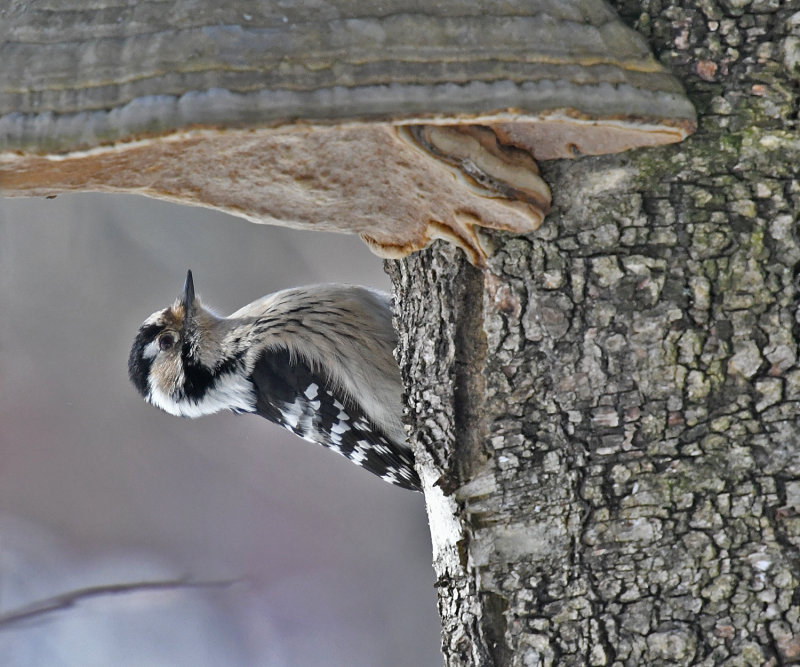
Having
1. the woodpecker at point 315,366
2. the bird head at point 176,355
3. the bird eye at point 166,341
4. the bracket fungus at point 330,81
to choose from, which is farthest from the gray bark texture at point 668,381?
the bird eye at point 166,341

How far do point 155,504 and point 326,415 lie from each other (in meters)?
1.21

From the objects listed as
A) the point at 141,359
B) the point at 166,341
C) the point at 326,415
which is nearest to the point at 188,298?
the point at 166,341

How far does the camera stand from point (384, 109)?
46.3 inches

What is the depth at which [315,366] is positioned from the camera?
376 cm

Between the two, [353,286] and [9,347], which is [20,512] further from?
[353,286]

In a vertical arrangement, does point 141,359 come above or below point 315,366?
above

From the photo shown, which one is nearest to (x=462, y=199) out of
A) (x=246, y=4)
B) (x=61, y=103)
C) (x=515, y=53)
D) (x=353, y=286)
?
(x=515, y=53)

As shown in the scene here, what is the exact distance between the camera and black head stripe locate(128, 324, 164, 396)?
424cm

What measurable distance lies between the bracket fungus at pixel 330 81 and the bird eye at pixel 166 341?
286 cm

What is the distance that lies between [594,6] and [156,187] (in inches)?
31.6

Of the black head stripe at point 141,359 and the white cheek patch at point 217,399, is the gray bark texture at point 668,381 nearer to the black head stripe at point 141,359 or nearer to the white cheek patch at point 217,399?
the white cheek patch at point 217,399

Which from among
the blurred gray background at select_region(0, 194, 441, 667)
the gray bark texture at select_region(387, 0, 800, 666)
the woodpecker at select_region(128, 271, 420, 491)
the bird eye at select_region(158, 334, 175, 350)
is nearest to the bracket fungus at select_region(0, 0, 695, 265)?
the gray bark texture at select_region(387, 0, 800, 666)

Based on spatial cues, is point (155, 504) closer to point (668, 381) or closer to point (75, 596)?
point (75, 596)

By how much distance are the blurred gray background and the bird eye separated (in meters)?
0.34
